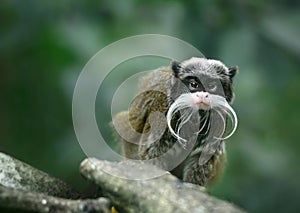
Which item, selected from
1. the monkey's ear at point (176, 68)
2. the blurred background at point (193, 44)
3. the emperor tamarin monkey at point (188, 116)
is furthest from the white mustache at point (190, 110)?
the blurred background at point (193, 44)

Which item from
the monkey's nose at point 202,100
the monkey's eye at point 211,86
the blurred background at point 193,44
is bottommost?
the blurred background at point 193,44

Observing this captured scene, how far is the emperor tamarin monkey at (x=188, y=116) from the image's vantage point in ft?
12.2

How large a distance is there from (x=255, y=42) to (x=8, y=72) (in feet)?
6.41

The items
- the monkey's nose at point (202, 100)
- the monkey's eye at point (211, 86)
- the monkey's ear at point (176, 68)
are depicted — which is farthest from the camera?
the monkey's ear at point (176, 68)

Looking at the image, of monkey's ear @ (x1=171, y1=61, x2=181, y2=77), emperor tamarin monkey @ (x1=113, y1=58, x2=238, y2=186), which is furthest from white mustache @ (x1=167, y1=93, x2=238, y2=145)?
monkey's ear @ (x1=171, y1=61, x2=181, y2=77)

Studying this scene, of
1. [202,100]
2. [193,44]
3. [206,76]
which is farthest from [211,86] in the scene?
[193,44]

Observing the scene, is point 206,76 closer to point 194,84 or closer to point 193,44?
point 194,84

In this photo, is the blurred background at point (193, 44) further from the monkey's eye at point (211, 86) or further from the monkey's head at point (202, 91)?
the monkey's eye at point (211, 86)

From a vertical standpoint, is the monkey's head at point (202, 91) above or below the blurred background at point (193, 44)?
above

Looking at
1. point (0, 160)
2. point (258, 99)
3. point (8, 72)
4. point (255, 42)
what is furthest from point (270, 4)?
point (0, 160)

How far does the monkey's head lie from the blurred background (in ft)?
5.88

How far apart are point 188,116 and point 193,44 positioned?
82.2 inches

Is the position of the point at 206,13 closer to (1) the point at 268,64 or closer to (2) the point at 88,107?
(1) the point at 268,64

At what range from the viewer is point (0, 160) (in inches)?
131
